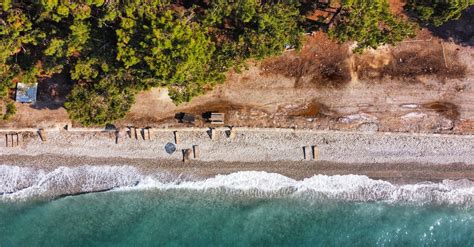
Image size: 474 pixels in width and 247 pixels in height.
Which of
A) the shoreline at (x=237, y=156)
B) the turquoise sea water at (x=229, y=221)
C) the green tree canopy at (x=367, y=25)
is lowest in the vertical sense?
the turquoise sea water at (x=229, y=221)

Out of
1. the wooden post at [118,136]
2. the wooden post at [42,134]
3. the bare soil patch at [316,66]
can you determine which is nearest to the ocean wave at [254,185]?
the wooden post at [42,134]

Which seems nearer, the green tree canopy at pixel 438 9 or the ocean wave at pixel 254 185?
the green tree canopy at pixel 438 9

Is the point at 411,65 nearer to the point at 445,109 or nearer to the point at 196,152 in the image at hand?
the point at 445,109

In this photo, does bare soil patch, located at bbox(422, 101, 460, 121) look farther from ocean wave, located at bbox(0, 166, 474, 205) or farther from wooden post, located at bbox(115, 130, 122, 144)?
wooden post, located at bbox(115, 130, 122, 144)

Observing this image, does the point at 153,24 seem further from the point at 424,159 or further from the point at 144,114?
the point at 424,159

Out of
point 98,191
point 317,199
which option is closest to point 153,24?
point 98,191

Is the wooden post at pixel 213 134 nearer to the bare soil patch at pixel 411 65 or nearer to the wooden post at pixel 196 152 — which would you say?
the wooden post at pixel 196 152

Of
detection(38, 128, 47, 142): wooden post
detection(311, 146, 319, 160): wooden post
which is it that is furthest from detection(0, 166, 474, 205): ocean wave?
detection(38, 128, 47, 142): wooden post
